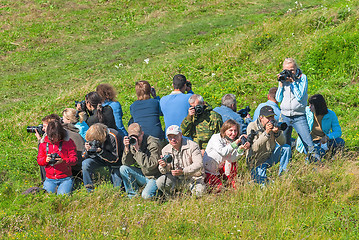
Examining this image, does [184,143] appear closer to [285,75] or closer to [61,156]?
[61,156]

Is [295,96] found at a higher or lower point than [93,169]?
higher

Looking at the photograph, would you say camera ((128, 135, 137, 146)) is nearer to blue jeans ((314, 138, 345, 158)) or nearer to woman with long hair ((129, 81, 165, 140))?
woman with long hair ((129, 81, 165, 140))

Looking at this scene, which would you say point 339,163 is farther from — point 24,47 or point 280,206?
point 24,47

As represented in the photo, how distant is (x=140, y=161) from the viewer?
7020 mm

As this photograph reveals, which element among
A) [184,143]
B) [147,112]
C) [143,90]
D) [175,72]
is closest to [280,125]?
[184,143]

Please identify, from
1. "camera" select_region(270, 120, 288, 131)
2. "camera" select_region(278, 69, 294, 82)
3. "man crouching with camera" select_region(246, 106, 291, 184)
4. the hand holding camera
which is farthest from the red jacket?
"camera" select_region(278, 69, 294, 82)

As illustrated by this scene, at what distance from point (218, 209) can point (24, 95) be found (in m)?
11.6

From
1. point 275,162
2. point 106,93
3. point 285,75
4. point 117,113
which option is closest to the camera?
point 275,162

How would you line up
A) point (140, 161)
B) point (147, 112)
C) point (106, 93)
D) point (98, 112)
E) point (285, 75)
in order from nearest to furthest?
point (140, 161) < point (285, 75) < point (147, 112) < point (98, 112) < point (106, 93)

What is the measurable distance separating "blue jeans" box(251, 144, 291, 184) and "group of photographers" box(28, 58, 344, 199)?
0.02 metres

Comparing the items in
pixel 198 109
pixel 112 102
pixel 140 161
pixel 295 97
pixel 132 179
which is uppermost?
pixel 112 102

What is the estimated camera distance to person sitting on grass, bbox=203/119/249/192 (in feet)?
22.7

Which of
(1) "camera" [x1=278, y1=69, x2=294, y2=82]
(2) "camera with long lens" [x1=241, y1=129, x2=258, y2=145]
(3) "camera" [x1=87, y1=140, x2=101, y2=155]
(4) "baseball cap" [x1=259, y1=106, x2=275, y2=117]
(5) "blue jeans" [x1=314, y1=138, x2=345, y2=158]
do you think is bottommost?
(5) "blue jeans" [x1=314, y1=138, x2=345, y2=158]

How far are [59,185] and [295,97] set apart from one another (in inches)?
158
